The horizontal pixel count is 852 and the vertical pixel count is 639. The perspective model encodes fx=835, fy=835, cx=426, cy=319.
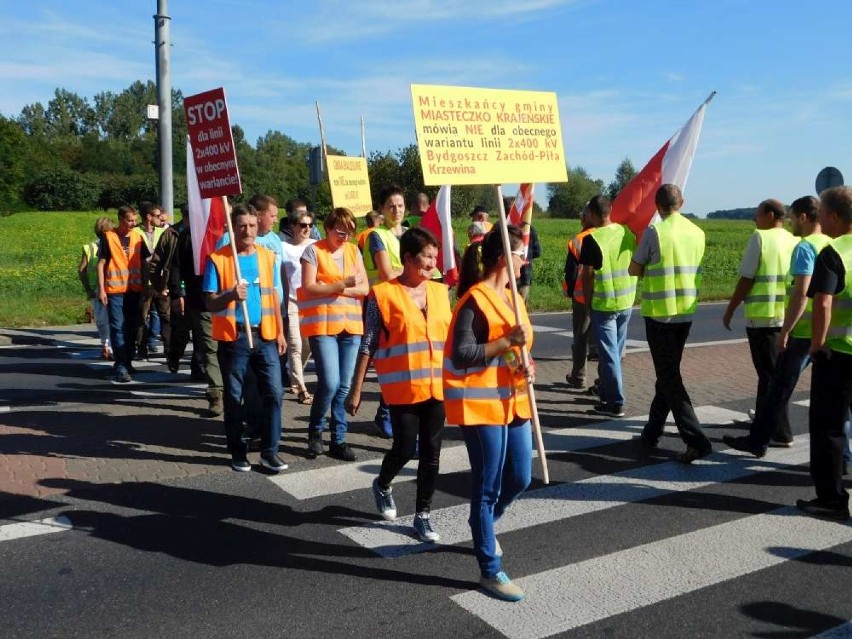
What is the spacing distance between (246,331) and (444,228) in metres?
3.27

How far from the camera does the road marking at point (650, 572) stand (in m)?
3.90

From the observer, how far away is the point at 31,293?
19469 millimetres

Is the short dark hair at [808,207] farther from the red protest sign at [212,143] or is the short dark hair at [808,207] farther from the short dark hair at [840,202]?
the red protest sign at [212,143]

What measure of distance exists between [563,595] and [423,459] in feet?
3.71

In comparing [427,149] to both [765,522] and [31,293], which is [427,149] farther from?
→ [31,293]

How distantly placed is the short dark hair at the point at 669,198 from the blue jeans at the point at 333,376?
8.55ft

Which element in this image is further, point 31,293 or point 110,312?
point 31,293

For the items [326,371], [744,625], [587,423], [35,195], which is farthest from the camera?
[35,195]

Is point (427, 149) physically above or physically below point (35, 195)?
below

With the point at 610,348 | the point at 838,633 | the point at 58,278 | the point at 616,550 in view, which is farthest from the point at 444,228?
the point at 58,278

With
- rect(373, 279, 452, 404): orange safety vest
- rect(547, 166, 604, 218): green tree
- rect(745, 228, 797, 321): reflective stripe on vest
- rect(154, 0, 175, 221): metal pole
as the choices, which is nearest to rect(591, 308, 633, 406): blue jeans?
rect(745, 228, 797, 321): reflective stripe on vest

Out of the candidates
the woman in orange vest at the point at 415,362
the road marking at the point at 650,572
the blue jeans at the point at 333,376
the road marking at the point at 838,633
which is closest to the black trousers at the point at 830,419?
the road marking at the point at 650,572

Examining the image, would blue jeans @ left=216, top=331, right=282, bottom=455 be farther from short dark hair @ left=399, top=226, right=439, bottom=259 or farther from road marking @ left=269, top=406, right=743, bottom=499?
short dark hair @ left=399, top=226, right=439, bottom=259

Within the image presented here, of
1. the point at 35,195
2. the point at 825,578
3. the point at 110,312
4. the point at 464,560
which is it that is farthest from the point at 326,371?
the point at 35,195
